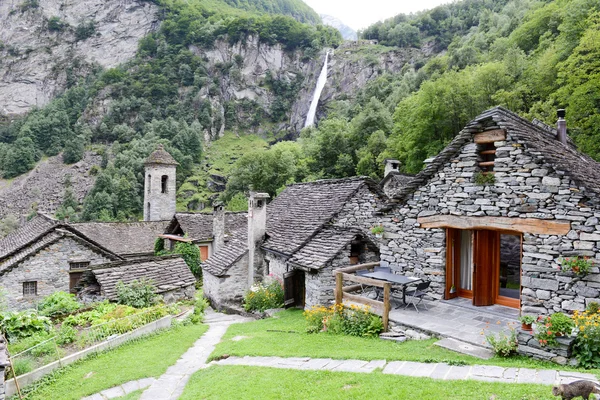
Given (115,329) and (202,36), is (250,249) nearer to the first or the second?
(115,329)

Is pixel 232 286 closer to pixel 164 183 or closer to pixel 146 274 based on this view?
pixel 146 274

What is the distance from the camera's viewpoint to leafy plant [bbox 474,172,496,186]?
30.8ft

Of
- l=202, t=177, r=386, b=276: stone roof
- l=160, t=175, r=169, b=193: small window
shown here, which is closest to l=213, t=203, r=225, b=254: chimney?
l=202, t=177, r=386, b=276: stone roof

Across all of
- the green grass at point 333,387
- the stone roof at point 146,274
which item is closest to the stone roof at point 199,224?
the stone roof at point 146,274

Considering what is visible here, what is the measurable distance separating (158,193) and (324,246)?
28359 mm

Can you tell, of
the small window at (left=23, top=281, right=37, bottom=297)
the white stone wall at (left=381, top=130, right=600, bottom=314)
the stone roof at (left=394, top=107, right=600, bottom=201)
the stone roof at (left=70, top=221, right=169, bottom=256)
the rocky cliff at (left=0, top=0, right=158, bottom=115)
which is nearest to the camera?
the white stone wall at (left=381, top=130, right=600, bottom=314)

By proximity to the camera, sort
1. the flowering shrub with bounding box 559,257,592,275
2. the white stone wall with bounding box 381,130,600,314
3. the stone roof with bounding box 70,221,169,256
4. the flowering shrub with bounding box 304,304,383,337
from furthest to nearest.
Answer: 1. the stone roof with bounding box 70,221,169,256
2. the flowering shrub with bounding box 304,304,383,337
3. the white stone wall with bounding box 381,130,600,314
4. the flowering shrub with bounding box 559,257,592,275

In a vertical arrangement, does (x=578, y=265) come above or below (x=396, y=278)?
above

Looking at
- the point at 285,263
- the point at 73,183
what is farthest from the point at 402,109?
the point at 73,183

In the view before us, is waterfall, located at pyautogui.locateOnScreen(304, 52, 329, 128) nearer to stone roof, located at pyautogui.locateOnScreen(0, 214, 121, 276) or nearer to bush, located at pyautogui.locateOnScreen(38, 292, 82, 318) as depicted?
stone roof, located at pyautogui.locateOnScreen(0, 214, 121, 276)

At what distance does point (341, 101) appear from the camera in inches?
3034

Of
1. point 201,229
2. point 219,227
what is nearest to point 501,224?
point 219,227

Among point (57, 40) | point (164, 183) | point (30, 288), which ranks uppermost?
point (57, 40)

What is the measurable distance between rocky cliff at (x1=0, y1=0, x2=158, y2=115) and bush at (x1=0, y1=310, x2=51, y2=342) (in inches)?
4584
